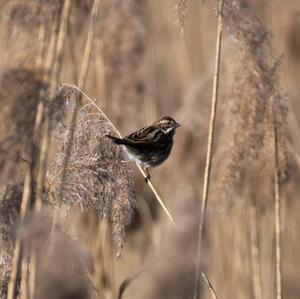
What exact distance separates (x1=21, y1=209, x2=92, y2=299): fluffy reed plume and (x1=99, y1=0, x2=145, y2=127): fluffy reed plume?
8.46ft

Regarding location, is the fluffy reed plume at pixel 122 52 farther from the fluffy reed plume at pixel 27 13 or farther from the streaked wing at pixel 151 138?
the fluffy reed plume at pixel 27 13

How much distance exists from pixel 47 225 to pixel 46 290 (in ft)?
0.85

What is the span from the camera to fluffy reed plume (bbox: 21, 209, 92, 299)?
163cm

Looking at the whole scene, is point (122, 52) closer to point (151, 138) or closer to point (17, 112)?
point (151, 138)

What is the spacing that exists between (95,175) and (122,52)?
2.28m

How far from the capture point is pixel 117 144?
2752 mm

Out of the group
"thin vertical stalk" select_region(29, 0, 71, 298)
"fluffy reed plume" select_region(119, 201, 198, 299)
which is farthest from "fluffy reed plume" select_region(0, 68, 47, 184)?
"fluffy reed plume" select_region(119, 201, 198, 299)

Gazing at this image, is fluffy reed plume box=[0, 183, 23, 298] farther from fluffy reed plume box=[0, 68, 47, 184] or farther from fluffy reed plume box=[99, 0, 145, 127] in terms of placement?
fluffy reed plume box=[99, 0, 145, 127]

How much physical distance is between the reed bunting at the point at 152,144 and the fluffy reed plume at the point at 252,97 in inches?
30.0

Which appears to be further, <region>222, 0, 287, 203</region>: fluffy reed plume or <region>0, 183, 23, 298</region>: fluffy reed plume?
<region>222, 0, 287, 203</region>: fluffy reed plume

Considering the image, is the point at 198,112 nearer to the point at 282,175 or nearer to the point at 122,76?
the point at 122,76

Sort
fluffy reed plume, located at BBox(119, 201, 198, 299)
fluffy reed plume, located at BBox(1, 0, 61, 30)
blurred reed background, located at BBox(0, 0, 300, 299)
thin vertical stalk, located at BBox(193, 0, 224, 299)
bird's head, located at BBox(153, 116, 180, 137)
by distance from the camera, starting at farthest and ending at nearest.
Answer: bird's head, located at BBox(153, 116, 180, 137)
fluffy reed plume, located at BBox(1, 0, 61, 30)
thin vertical stalk, located at BBox(193, 0, 224, 299)
blurred reed background, located at BBox(0, 0, 300, 299)
fluffy reed plume, located at BBox(119, 201, 198, 299)

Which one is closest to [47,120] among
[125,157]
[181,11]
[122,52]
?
[125,157]

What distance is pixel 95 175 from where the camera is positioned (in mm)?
2404
